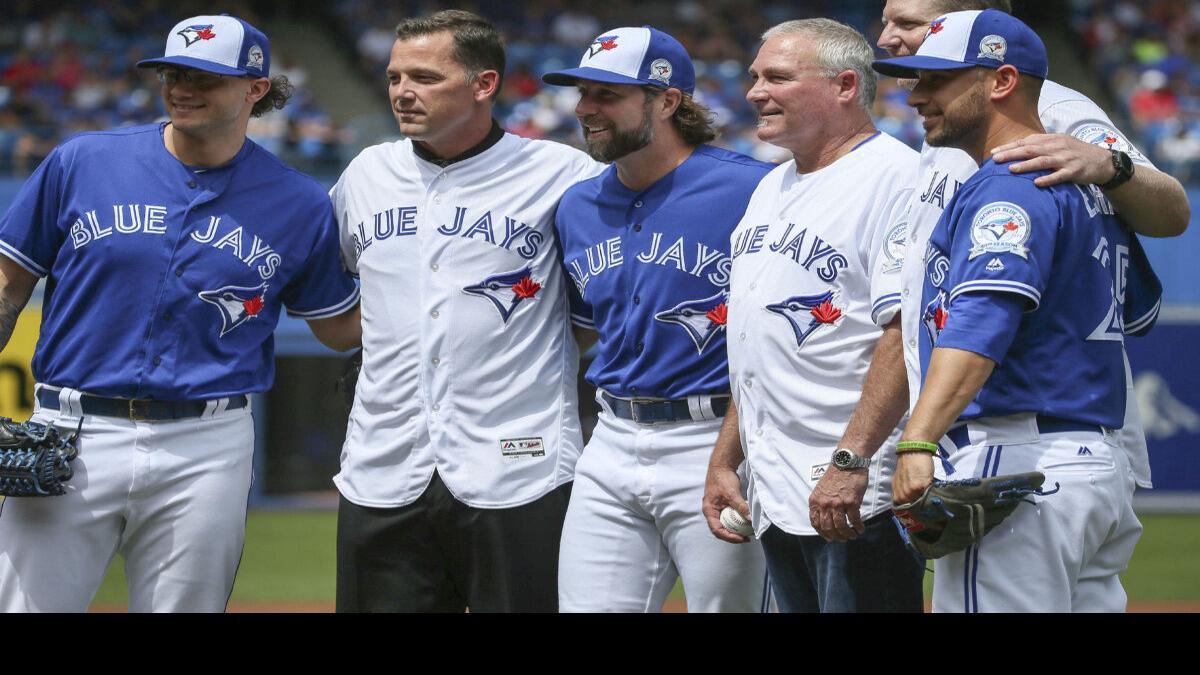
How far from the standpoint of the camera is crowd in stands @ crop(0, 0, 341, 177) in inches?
617

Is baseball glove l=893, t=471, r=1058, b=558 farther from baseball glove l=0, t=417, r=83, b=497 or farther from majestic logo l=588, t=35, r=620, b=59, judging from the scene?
baseball glove l=0, t=417, r=83, b=497

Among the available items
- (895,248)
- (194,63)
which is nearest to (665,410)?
(895,248)

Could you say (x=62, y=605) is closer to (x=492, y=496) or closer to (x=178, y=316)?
(x=178, y=316)

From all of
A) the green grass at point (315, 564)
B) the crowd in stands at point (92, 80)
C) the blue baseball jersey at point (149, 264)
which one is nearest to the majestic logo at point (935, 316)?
the blue baseball jersey at point (149, 264)

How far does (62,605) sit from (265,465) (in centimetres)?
741

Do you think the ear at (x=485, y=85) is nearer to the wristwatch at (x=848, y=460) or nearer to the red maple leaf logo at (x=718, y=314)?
the red maple leaf logo at (x=718, y=314)

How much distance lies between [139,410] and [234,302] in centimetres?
43

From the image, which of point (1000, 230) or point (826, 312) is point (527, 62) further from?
point (1000, 230)

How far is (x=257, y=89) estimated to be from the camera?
453cm

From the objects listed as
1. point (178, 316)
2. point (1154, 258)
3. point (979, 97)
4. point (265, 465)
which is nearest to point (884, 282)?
point (979, 97)

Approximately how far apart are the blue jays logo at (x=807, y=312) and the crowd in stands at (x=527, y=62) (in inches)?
Answer: 427

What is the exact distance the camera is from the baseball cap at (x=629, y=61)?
4.49m

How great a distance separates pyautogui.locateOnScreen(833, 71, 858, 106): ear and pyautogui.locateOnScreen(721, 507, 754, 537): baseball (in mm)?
1279

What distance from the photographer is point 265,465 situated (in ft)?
37.5
